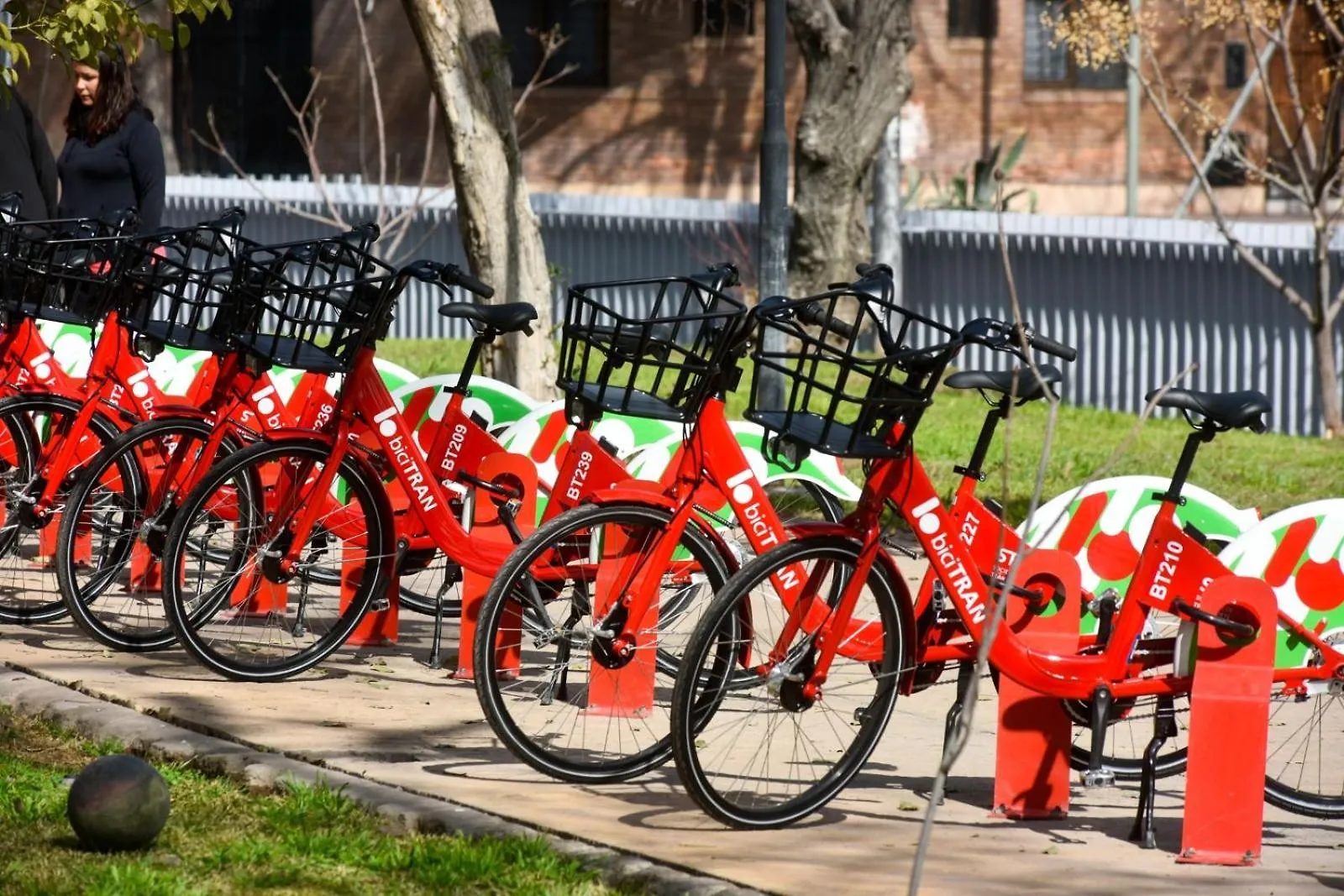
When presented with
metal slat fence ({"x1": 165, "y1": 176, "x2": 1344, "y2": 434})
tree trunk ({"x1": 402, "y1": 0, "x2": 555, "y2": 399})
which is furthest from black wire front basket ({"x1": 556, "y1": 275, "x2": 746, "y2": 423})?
metal slat fence ({"x1": 165, "y1": 176, "x2": 1344, "y2": 434})

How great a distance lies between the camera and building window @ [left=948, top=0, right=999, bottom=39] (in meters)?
31.2

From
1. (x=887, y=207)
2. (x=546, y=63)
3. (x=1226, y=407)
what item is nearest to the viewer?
(x=1226, y=407)

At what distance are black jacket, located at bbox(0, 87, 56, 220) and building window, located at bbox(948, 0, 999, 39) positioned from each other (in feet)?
73.1

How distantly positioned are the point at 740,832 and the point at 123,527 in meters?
2.96

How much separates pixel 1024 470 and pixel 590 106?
785 inches

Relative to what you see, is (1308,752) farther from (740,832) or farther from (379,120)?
(379,120)

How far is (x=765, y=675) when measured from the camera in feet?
17.9

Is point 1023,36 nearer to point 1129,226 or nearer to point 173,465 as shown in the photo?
point 1129,226

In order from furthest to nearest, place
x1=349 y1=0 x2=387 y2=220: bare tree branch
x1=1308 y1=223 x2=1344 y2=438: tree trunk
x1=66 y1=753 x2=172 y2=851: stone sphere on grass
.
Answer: x1=349 y1=0 x2=387 y2=220: bare tree branch < x1=1308 y1=223 x2=1344 y2=438: tree trunk < x1=66 y1=753 x2=172 y2=851: stone sphere on grass

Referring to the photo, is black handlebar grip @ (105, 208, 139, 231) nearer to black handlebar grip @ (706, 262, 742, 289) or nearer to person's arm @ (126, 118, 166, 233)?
person's arm @ (126, 118, 166, 233)

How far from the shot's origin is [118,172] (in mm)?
10234

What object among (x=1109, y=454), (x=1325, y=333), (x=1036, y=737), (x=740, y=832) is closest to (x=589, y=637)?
(x=740, y=832)

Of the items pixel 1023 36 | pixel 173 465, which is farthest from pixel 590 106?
pixel 173 465

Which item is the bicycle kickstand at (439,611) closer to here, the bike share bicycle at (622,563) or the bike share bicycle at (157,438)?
the bike share bicycle at (157,438)
